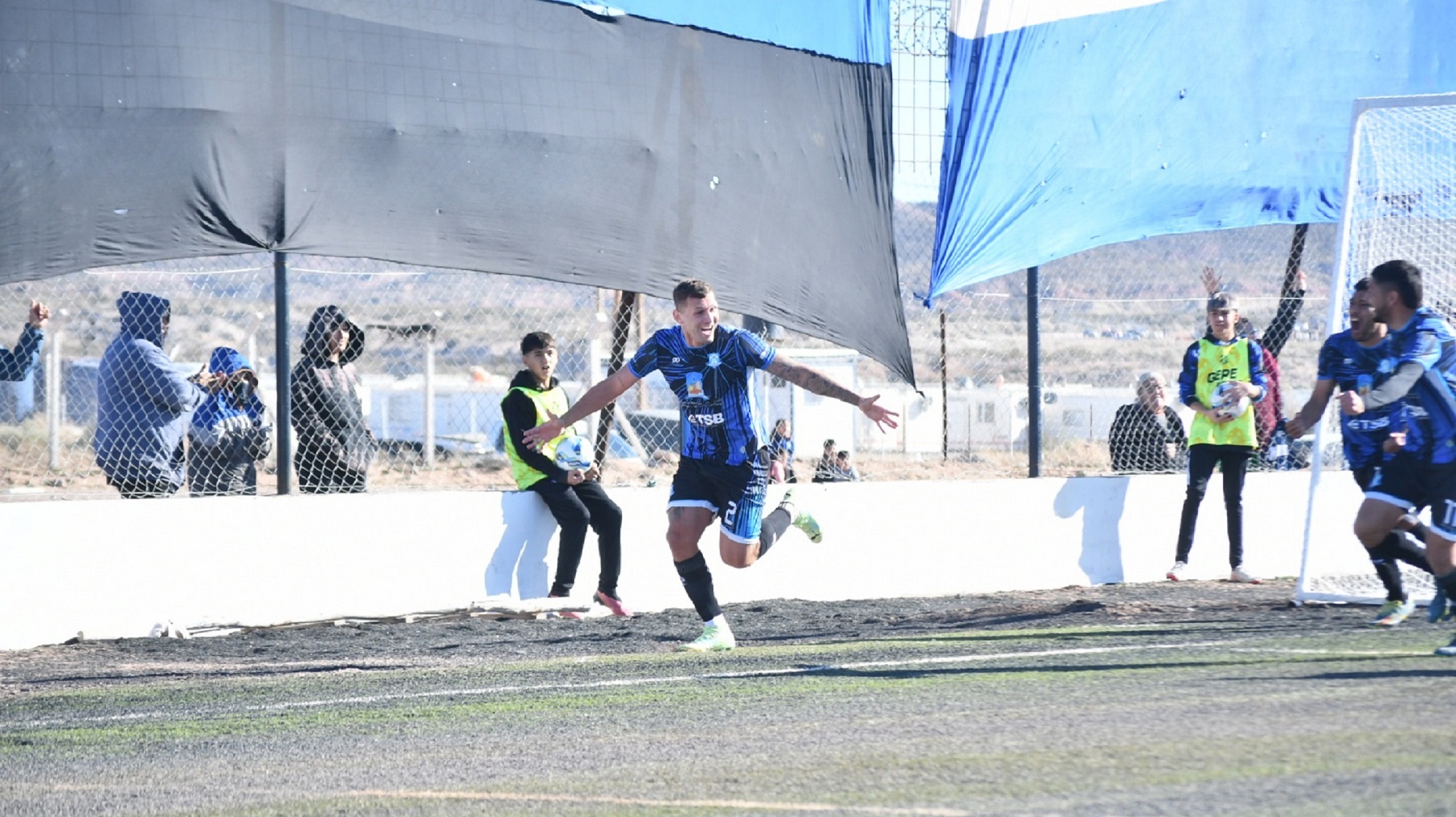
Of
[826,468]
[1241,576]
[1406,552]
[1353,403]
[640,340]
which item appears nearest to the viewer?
[1353,403]

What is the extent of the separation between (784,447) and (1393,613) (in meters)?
4.57

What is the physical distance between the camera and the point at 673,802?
4.91 m

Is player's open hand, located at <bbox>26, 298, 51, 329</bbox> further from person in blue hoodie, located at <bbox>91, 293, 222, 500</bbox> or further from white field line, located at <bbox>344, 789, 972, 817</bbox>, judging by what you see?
white field line, located at <bbox>344, 789, 972, 817</bbox>

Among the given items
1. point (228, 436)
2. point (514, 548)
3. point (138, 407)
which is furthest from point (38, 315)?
point (514, 548)

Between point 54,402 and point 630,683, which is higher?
point 54,402

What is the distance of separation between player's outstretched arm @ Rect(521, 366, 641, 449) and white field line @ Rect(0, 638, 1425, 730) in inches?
59.1

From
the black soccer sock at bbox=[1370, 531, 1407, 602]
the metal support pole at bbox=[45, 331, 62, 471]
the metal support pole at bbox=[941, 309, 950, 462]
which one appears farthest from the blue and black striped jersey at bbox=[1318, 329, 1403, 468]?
the metal support pole at bbox=[45, 331, 62, 471]

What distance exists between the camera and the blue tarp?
43.6 ft

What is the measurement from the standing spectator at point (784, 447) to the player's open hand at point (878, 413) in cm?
367

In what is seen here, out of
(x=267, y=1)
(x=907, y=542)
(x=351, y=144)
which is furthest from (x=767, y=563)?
(x=267, y=1)

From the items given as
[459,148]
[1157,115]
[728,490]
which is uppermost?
[1157,115]

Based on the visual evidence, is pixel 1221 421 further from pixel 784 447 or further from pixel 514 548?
pixel 514 548

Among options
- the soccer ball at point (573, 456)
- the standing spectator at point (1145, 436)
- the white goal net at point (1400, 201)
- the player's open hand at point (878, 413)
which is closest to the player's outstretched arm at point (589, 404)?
the player's open hand at point (878, 413)

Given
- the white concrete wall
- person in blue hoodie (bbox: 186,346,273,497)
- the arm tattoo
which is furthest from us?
person in blue hoodie (bbox: 186,346,273,497)
